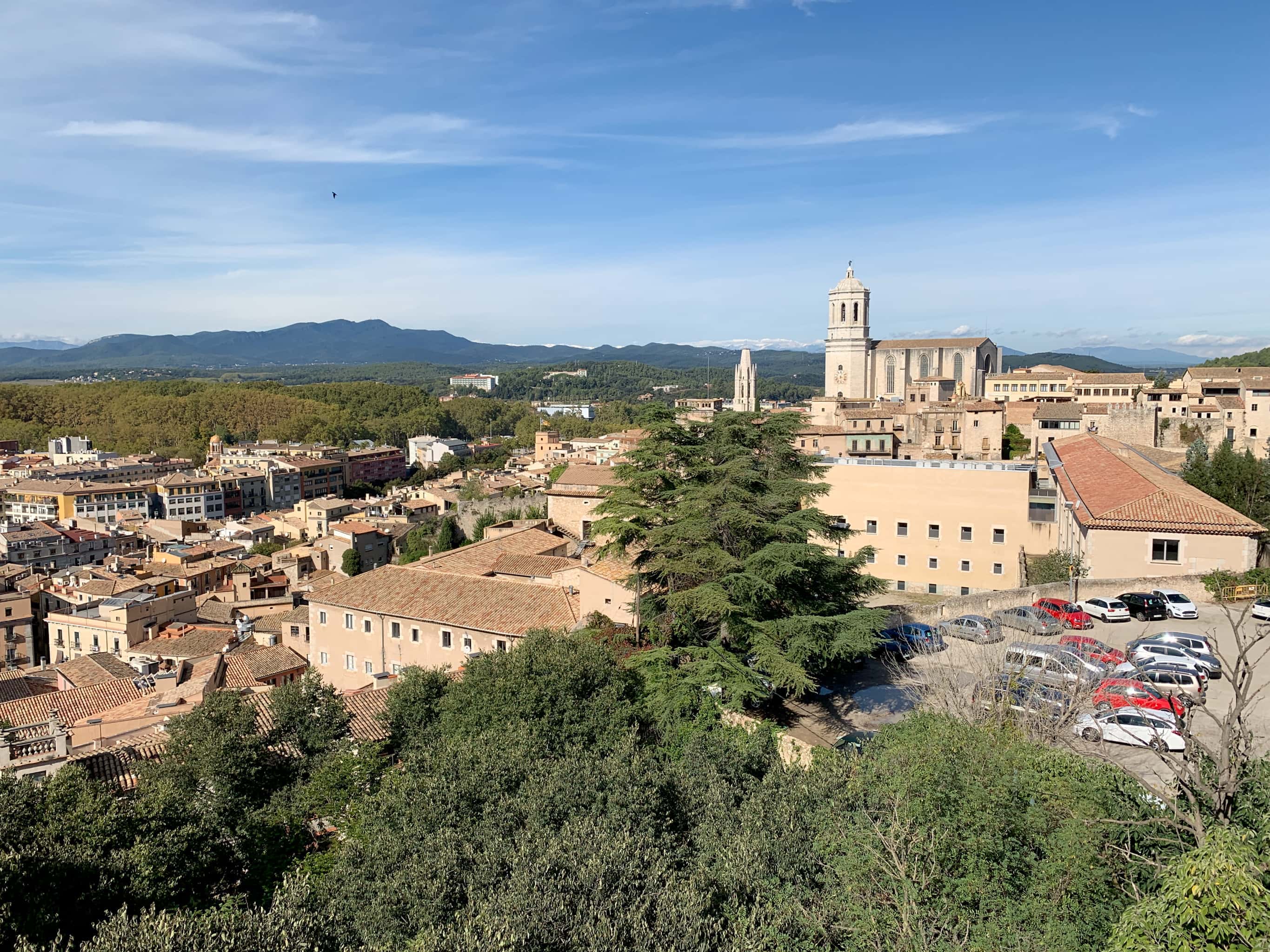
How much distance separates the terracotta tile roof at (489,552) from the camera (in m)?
28.6

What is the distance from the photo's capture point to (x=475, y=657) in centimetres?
1750

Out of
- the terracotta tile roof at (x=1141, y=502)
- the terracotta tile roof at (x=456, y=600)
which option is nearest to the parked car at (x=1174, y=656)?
the terracotta tile roof at (x=1141, y=502)

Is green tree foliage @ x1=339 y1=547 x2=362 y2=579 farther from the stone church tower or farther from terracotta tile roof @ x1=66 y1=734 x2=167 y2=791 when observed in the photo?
the stone church tower

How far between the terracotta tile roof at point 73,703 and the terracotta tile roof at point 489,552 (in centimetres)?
960

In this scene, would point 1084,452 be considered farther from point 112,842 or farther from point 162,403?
point 162,403

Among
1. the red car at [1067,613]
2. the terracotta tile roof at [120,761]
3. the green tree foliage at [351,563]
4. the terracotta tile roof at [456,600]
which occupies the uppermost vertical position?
the red car at [1067,613]

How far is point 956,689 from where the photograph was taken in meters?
14.2

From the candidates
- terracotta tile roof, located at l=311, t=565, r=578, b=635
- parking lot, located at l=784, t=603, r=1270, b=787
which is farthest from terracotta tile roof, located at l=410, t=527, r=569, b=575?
parking lot, located at l=784, t=603, r=1270, b=787

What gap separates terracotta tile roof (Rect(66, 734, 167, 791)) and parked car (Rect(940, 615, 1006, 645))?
16.4 meters

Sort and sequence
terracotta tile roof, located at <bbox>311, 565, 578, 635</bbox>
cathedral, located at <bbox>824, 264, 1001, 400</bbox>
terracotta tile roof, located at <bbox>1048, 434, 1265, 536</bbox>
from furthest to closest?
1. cathedral, located at <bbox>824, 264, 1001, 400</bbox>
2. terracotta tile roof, located at <bbox>311, 565, 578, 635</bbox>
3. terracotta tile roof, located at <bbox>1048, 434, 1265, 536</bbox>

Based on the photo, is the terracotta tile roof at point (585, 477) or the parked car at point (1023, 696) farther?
the terracotta tile roof at point (585, 477)

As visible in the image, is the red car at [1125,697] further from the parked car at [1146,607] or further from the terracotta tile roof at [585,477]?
the terracotta tile roof at [585,477]

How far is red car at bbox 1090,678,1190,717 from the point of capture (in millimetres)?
14133

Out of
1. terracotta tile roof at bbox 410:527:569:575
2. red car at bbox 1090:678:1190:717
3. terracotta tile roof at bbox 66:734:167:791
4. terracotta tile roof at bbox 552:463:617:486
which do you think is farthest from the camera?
terracotta tile roof at bbox 552:463:617:486
